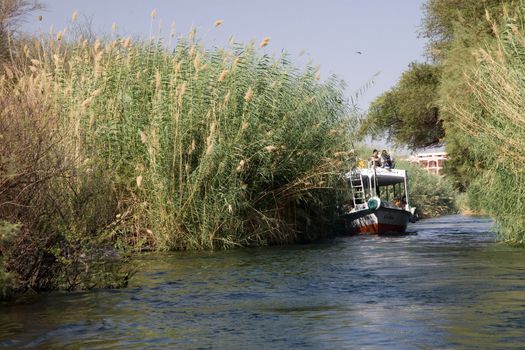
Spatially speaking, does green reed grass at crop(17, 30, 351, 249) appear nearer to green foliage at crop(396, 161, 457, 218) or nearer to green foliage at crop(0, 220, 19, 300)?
green foliage at crop(0, 220, 19, 300)

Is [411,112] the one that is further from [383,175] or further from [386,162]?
[383,175]

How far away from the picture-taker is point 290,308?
12.2 meters

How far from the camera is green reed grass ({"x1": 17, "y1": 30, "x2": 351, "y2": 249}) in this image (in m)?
20.4

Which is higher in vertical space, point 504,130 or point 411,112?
point 411,112

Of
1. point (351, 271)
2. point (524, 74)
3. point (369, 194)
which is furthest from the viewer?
point (369, 194)

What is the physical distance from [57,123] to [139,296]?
94.6 inches

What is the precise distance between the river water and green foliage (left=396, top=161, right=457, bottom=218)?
35698 mm

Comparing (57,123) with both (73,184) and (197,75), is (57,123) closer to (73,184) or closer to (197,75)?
(73,184)

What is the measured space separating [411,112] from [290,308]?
32.7 m

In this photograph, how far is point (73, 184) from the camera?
45.2ft

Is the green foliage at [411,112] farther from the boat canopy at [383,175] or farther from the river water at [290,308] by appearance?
the river water at [290,308]

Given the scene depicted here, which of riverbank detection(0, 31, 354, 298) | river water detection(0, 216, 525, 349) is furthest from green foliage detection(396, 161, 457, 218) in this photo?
river water detection(0, 216, 525, 349)

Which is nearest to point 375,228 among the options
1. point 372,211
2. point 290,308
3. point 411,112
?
point 372,211

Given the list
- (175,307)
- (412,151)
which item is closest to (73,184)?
(175,307)
